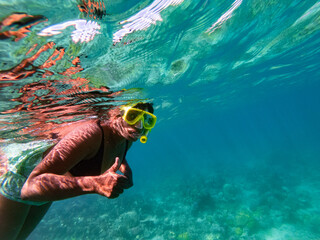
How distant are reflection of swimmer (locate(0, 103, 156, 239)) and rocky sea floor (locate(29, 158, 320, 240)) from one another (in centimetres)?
1242

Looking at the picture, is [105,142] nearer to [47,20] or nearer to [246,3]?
[47,20]

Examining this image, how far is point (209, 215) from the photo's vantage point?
15773 mm

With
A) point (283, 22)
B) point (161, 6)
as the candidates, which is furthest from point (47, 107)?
point (283, 22)

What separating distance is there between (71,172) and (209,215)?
15802mm

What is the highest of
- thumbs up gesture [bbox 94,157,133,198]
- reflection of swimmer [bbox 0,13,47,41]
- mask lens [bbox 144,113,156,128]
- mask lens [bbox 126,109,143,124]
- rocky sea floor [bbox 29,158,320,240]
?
reflection of swimmer [bbox 0,13,47,41]

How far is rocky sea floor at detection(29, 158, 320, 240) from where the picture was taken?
43.1 ft

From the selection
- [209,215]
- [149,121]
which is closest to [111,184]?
[149,121]

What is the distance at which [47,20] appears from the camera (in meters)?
3.95

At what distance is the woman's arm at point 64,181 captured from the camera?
1.97 meters

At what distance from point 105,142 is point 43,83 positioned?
4.15 metres

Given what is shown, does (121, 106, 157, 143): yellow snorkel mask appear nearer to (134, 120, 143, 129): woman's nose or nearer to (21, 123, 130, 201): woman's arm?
(134, 120, 143, 129): woman's nose

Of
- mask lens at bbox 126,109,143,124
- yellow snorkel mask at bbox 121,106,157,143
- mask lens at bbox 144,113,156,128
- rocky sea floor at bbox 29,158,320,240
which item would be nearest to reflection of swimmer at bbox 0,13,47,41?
yellow snorkel mask at bbox 121,106,157,143

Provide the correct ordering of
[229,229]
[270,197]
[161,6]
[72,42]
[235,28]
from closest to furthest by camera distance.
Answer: [72,42], [161,6], [235,28], [229,229], [270,197]

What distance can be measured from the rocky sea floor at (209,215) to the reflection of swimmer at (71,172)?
12418 millimetres
